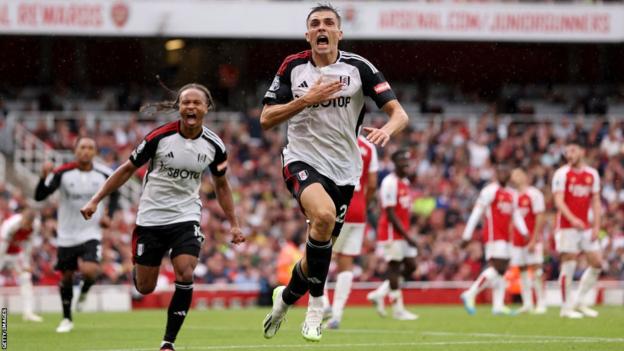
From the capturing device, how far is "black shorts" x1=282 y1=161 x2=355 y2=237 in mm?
10227

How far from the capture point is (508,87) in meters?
38.2

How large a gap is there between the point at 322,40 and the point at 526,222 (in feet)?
38.5

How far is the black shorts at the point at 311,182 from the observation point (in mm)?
10227

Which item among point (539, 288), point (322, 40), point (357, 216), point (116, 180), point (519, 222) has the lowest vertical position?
point (539, 288)

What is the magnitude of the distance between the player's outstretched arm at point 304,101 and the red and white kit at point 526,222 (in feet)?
37.7

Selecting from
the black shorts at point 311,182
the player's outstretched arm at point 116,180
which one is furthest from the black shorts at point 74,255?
the black shorts at point 311,182

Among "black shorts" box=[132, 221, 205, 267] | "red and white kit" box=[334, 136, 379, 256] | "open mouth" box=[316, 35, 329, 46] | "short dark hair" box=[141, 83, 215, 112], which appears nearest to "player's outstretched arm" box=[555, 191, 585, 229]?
"red and white kit" box=[334, 136, 379, 256]

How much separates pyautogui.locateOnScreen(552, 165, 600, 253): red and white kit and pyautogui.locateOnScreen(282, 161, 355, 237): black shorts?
28.3 feet

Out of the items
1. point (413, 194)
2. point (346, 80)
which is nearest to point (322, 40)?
point (346, 80)

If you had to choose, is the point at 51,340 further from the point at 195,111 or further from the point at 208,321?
the point at 208,321

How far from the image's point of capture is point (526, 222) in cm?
2122

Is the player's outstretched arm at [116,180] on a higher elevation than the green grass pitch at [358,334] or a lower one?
higher

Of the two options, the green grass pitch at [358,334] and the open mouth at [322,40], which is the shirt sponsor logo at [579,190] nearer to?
the green grass pitch at [358,334]

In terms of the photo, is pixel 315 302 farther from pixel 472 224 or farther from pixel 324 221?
pixel 472 224
